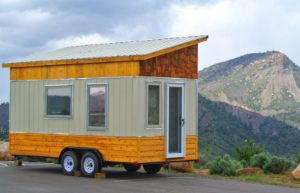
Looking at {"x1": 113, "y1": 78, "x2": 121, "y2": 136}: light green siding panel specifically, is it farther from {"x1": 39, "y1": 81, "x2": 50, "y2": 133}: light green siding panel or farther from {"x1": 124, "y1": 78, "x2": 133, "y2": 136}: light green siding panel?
{"x1": 39, "y1": 81, "x2": 50, "y2": 133}: light green siding panel

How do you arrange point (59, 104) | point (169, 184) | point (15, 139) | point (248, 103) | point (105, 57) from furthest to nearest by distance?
point (248, 103) → point (15, 139) → point (59, 104) → point (105, 57) → point (169, 184)

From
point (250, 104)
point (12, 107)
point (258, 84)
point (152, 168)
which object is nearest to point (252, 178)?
point (152, 168)

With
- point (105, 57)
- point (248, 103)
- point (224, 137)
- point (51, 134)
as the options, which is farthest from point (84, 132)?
point (248, 103)

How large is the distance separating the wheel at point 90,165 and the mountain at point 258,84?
3008 inches

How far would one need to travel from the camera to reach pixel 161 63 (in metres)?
13.4

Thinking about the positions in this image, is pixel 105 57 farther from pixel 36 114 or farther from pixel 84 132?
pixel 36 114

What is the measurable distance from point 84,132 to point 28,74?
305 centimetres

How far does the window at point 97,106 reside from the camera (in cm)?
1330

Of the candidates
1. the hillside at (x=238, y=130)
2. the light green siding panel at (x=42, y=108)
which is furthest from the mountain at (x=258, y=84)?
the light green siding panel at (x=42, y=108)

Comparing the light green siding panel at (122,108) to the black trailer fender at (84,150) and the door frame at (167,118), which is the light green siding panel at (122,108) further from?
the door frame at (167,118)

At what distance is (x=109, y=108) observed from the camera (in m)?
13.2

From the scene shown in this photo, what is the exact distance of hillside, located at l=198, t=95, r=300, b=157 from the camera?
205 feet

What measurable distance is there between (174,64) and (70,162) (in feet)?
13.8

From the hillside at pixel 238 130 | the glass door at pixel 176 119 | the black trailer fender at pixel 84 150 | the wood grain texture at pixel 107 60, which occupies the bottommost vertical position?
the hillside at pixel 238 130
